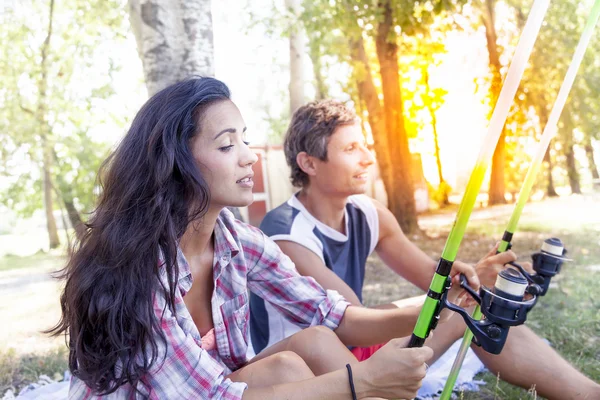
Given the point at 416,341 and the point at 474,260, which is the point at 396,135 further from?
the point at 416,341

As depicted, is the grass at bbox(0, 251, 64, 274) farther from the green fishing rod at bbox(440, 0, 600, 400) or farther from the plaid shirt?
the green fishing rod at bbox(440, 0, 600, 400)

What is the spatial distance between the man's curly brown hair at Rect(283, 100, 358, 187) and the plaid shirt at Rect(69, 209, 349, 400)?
0.77 m

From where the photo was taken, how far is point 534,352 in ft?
8.10

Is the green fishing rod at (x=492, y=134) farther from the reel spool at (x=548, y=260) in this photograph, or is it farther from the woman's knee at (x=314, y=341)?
the reel spool at (x=548, y=260)

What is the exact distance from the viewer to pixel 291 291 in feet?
7.18

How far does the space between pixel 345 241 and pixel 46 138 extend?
9.89 m

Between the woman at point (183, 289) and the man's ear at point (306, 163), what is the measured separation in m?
0.81

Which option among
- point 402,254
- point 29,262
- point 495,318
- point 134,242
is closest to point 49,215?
point 29,262

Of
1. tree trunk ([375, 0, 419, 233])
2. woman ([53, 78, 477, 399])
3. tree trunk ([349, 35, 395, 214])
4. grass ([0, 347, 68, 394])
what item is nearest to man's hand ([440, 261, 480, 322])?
woman ([53, 78, 477, 399])

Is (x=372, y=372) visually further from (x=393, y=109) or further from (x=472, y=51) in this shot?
(x=472, y=51)

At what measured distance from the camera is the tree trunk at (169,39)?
12.5 feet

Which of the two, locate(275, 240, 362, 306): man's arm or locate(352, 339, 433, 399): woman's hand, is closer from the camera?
locate(352, 339, 433, 399): woman's hand

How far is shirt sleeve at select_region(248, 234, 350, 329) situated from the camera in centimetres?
217

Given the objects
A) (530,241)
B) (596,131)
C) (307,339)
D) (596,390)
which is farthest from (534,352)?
(596,131)
